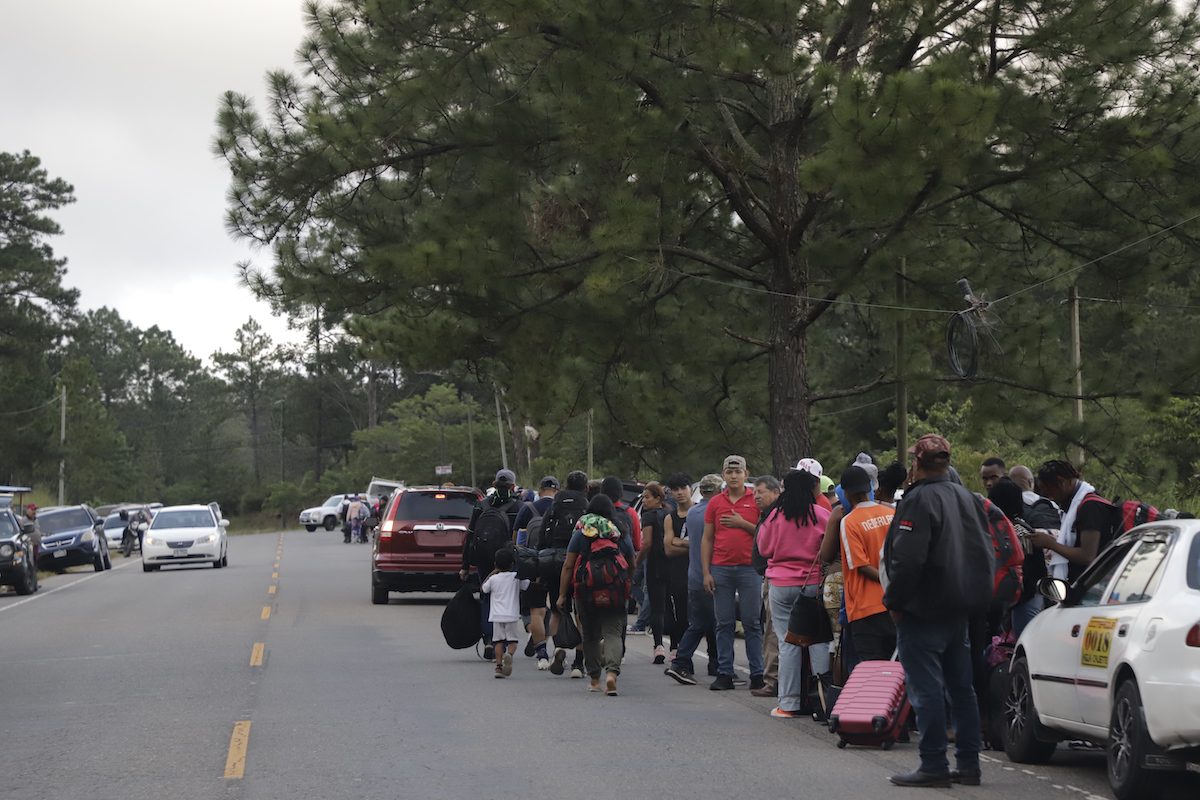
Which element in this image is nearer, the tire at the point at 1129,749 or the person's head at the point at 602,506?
the tire at the point at 1129,749

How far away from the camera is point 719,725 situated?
1172cm

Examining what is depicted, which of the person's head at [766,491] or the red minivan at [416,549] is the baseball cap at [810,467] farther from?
the red minivan at [416,549]

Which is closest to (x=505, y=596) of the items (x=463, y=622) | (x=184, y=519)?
(x=463, y=622)

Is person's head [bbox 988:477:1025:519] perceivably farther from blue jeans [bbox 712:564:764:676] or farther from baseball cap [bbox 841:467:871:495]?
blue jeans [bbox 712:564:764:676]

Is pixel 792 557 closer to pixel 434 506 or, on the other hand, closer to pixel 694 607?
pixel 694 607

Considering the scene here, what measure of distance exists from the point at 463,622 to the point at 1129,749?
8.48 metres

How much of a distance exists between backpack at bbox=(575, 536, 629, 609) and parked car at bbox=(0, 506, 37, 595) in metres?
18.6

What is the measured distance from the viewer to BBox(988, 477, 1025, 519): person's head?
11.2m

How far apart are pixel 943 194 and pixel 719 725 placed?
10.7 m

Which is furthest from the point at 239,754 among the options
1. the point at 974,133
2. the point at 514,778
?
the point at 974,133

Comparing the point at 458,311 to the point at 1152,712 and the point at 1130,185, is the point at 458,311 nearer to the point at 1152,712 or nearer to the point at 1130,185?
the point at 1130,185

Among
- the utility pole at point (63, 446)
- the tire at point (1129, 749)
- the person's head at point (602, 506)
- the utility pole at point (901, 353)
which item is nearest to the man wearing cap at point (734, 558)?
the person's head at point (602, 506)

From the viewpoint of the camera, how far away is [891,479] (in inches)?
427

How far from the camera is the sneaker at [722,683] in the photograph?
45.7 feet
